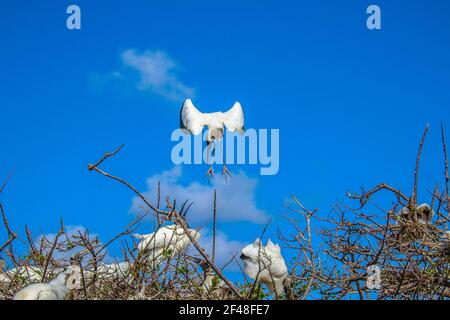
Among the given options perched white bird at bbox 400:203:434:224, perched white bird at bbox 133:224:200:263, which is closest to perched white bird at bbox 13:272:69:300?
perched white bird at bbox 133:224:200:263

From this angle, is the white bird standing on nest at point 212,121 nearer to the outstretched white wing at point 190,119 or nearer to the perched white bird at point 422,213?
the outstretched white wing at point 190,119

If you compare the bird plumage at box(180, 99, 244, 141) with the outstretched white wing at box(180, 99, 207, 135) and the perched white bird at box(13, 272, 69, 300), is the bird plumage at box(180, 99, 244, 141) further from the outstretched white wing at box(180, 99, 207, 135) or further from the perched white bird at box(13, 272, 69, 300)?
the perched white bird at box(13, 272, 69, 300)

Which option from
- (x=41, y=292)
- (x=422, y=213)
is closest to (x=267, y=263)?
(x=41, y=292)

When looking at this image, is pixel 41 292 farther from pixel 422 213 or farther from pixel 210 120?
pixel 210 120

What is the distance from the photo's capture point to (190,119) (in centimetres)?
1179

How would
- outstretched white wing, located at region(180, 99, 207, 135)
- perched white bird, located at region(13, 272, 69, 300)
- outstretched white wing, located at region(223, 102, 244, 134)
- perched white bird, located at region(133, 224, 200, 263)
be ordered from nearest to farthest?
perched white bird, located at region(13, 272, 69, 300)
perched white bird, located at region(133, 224, 200, 263)
outstretched white wing, located at region(180, 99, 207, 135)
outstretched white wing, located at region(223, 102, 244, 134)

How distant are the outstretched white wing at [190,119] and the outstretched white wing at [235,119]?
0.46 metres

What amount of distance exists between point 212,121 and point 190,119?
44 cm

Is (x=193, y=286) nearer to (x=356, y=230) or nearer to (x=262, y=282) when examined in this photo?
(x=262, y=282)

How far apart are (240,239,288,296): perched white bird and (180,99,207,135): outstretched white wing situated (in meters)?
9.12

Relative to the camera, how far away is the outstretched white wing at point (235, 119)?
11922 mm

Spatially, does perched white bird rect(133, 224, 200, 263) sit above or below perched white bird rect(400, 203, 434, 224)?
below

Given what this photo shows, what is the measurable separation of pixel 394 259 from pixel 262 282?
45.9 inches

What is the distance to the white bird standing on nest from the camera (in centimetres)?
1177
